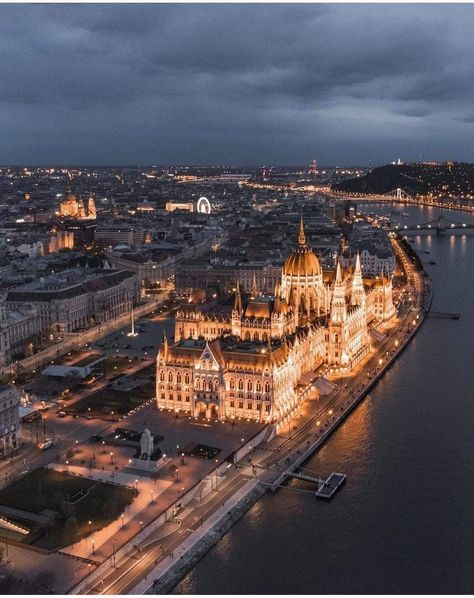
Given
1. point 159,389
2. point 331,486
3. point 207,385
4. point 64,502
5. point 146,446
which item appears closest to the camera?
point 64,502

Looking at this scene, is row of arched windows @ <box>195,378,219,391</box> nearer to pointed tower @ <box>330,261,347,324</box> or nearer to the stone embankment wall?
the stone embankment wall

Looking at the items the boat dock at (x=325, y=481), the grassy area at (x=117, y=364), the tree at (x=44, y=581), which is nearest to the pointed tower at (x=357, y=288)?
the grassy area at (x=117, y=364)

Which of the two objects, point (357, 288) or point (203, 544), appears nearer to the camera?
point (203, 544)

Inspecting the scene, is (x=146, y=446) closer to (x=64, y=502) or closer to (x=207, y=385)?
(x=64, y=502)

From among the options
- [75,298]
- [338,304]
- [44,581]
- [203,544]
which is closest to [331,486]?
[203,544]

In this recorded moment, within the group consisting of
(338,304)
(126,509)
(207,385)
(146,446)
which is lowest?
(126,509)

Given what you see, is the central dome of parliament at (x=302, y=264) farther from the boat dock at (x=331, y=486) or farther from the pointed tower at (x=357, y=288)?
the boat dock at (x=331, y=486)
